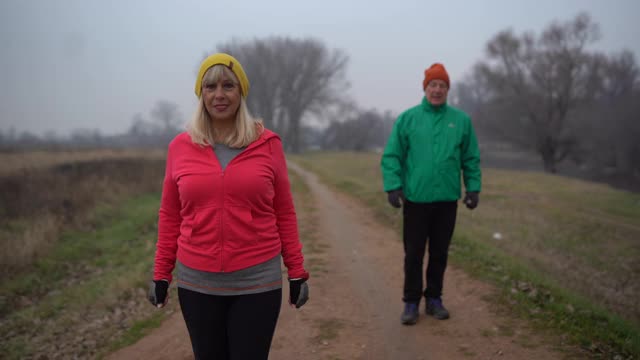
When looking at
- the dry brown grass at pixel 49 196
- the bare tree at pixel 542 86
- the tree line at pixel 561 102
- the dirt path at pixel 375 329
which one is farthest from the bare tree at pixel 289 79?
the dirt path at pixel 375 329

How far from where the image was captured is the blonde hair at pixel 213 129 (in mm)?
2566

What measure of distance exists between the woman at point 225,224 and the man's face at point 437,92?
7.27 feet

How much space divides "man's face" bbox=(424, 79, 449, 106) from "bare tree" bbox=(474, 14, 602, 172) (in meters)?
41.4

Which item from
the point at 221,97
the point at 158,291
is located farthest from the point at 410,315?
the point at 221,97

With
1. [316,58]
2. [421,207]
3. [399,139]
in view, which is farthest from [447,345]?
[316,58]

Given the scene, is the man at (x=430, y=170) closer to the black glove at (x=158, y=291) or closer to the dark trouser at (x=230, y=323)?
the dark trouser at (x=230, y=323)

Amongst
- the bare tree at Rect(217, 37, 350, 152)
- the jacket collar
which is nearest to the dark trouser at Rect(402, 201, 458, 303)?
the jacket collar

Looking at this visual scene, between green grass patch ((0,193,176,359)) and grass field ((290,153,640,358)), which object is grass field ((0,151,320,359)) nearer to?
green grass patch ((0,193,176,359))

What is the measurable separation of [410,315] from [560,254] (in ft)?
27.0

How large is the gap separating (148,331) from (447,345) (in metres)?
3.08

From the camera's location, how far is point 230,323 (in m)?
2.49

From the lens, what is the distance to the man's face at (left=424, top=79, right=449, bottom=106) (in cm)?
440

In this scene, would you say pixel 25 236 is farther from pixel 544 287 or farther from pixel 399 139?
pixel 544 287

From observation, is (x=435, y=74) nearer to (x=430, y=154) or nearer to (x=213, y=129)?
(x=430, y=154)
